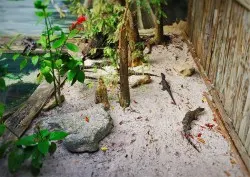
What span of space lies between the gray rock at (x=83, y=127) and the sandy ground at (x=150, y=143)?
0.31ft

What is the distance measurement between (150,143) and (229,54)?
162cm

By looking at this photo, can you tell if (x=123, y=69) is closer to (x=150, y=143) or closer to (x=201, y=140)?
(x=150, y=143)

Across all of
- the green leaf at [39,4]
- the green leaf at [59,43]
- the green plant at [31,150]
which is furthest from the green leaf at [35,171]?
the green leaf at [39,4]

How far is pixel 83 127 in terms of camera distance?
4012 mm

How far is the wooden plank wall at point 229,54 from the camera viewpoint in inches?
143

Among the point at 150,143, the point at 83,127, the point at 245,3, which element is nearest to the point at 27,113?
the point at 83,127

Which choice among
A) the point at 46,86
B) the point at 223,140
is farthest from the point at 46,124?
the point at 223,140

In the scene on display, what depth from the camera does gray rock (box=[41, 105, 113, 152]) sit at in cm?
380

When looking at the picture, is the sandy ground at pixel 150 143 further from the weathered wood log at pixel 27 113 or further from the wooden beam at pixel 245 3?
the wooden beam at pixel 245 3

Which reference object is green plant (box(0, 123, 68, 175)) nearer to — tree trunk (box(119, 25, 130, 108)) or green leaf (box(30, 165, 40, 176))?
green leaf (box(30, 165, 40, 176))

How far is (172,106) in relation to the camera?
4.70m

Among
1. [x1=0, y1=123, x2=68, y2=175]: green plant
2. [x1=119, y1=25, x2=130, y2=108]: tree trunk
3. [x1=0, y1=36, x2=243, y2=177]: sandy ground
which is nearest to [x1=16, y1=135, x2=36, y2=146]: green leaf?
[x1=0, y1=123, x2=68, y2=175]: green plant

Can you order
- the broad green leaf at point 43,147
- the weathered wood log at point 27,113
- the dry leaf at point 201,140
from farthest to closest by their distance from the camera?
1. the weathered wood log at point 27,113
2. the dry leaf at point 201,140
3. the broad green leaf at point 43,147

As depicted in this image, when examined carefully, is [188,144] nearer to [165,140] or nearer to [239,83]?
[165,140]
